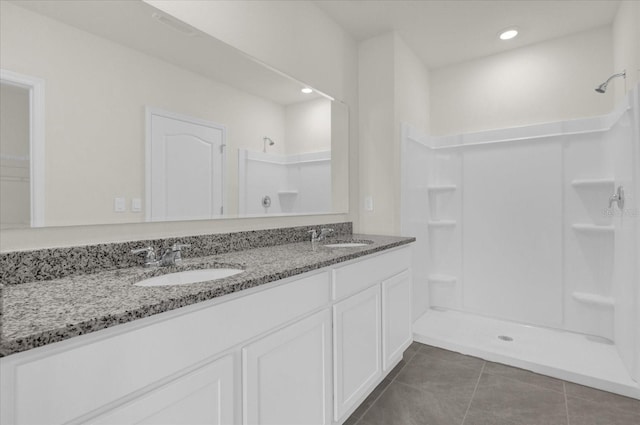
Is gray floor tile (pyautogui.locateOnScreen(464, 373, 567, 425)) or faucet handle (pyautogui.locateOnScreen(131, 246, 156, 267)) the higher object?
faucet handle (pyautogui.locateOnScreen(131, 246, 156, 267))

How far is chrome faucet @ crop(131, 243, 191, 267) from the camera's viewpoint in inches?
50.8

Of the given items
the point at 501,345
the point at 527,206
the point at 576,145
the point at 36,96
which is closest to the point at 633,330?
the point at 501,345

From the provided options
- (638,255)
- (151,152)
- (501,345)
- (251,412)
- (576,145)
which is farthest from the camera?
(576,145)

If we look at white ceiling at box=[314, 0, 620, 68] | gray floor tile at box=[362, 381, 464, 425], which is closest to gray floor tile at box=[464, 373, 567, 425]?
gray floor tile at box=[362, 381, 464, 425]

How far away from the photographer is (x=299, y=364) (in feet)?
4.16

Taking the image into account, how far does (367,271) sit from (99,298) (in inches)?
48.3

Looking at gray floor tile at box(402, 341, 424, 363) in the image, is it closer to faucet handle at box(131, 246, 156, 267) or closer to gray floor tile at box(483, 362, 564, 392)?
gray floor tile at box(483, 362, 564, 392)

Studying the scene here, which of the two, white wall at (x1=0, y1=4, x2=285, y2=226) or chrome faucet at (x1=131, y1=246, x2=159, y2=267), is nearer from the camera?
white wall at (x1=0, y1=4, x2=285, y2=226)

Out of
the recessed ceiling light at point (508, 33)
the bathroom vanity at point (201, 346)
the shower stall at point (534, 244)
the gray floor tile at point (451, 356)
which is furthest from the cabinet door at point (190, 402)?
the recessed ceiling light at point (508, 33)

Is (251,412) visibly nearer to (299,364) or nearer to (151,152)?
(299,364)

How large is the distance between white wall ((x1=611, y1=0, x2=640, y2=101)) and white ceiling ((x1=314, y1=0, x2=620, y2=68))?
15 cm

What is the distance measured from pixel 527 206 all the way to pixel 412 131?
1207 millimetres

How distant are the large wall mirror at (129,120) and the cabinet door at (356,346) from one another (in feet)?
2.49

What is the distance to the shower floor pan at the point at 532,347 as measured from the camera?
2.01 metres
